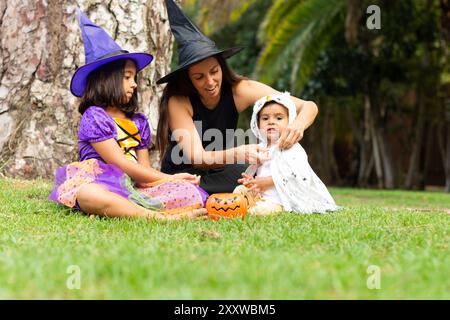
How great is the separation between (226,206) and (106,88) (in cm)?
128

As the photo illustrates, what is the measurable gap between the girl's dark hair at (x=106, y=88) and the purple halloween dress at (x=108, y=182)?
0.41 ft

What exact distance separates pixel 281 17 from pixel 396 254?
37.8 feet

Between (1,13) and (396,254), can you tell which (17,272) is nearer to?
(396,254)

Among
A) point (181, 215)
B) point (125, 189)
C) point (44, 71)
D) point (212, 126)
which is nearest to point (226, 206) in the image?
point (181, 215)

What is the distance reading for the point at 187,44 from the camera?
217 inches

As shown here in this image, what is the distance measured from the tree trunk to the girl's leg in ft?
6.94

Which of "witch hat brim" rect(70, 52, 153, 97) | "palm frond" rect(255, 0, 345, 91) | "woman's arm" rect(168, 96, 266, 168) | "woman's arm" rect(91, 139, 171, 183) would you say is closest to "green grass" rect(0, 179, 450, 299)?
"woman's arm" rect(91, 139, 171, 183)

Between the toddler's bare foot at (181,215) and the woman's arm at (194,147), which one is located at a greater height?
the woman's arm at (194,147)

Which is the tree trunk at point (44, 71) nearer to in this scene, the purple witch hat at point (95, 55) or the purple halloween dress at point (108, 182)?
the purple witch hat at point (95, 55)

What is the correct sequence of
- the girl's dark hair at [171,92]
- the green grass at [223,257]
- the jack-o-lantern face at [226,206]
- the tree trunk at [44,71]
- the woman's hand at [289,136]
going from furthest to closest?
the tree trunk at [44,71], the girl's dark hair at [171,92], the woman's hand at [289,136], the jack-o-lantern face at [226,206], the green grass at [223,257]

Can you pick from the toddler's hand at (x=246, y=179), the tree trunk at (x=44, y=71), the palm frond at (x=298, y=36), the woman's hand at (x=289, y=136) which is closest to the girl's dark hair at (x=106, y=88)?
the toddler's hand at (x=246, y=179)

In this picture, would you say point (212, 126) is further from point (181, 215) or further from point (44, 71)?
point (44, 71)

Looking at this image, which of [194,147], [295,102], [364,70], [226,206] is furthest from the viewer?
[364,70]

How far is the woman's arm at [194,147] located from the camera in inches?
207
